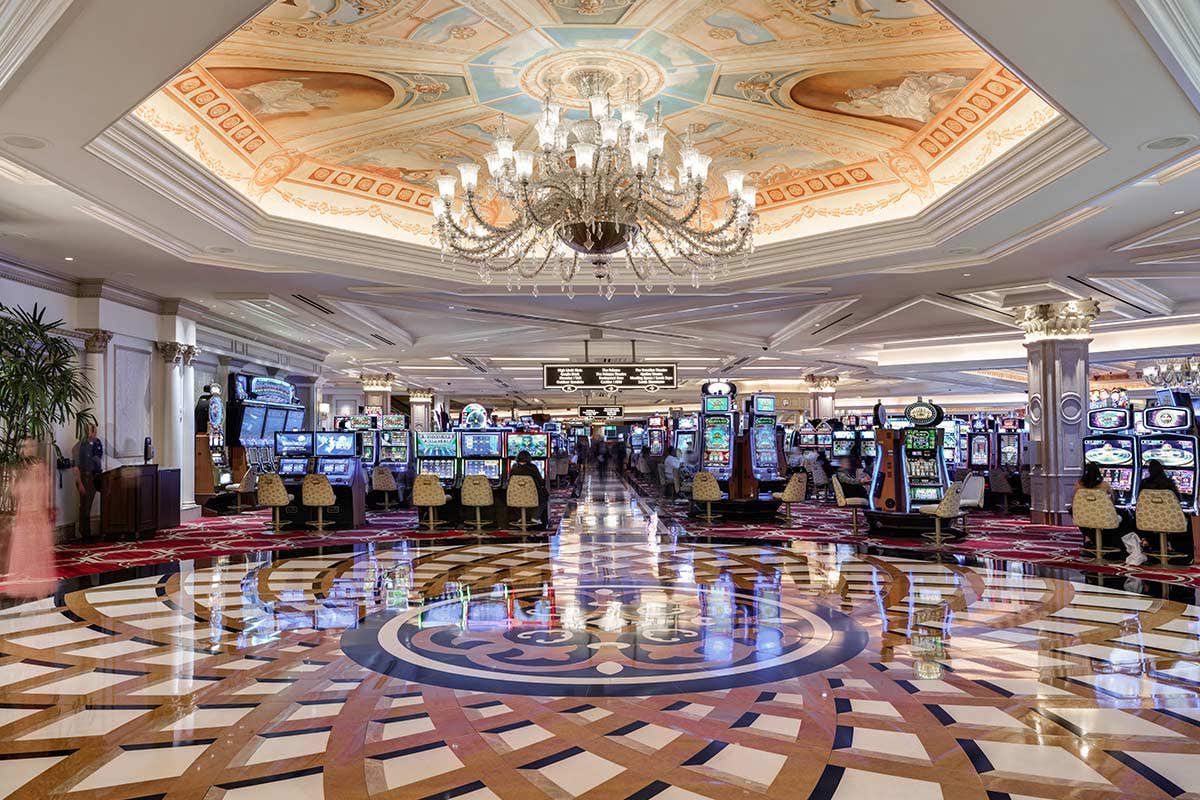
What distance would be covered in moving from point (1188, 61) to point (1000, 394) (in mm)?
23200

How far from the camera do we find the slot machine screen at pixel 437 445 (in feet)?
35.3

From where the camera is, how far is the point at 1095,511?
7.28m

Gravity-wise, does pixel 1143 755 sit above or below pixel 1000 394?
below

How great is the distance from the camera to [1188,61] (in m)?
3.61

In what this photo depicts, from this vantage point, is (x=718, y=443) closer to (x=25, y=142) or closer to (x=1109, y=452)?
(x=1109, y=452)

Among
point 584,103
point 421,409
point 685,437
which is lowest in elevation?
point 685,437

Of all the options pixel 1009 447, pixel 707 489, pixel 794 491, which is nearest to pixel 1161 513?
pixel 794 491

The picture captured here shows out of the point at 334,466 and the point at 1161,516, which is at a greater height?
the point at 334,466

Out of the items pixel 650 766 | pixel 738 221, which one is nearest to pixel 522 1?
pixel 738 221

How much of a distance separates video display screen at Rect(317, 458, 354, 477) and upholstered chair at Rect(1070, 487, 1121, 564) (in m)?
8.02

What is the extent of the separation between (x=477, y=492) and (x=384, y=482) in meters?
3.35

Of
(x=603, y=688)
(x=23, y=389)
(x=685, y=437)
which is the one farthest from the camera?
(x=685, y=437)

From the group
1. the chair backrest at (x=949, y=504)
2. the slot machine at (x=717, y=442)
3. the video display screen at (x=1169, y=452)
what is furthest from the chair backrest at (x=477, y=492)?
the video display screen at (x=1169, y=452)

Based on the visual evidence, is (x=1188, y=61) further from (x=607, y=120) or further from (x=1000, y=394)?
(x=1000, y=394)
